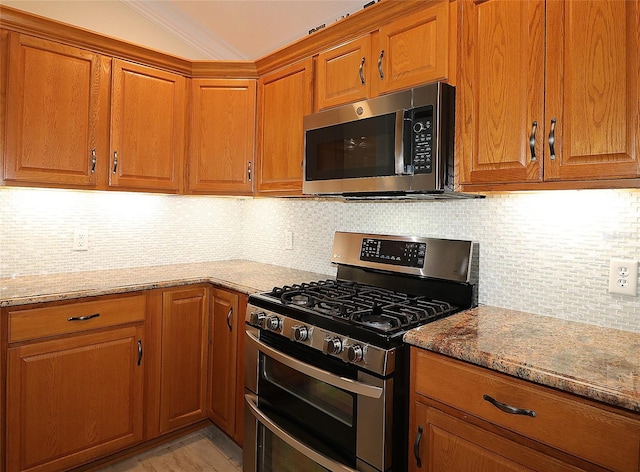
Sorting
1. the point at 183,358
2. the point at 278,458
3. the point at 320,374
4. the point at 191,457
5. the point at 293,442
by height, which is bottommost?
the point at 191,457

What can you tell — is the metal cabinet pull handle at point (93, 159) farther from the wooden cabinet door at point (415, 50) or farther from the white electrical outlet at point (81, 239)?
the wooden cabinet door at point (415, 50)

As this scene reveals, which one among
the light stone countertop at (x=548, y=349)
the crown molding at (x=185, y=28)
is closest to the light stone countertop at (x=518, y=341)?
the light stone countertop at (x=548, y=349)

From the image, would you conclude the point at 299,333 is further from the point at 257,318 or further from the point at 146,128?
the point at 146,128

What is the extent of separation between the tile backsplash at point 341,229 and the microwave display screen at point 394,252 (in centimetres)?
10

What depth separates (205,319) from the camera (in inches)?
92.0

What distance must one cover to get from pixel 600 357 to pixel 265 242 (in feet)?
7.17

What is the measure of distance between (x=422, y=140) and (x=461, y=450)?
3.48 feet

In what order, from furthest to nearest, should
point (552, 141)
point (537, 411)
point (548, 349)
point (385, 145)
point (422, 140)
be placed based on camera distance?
point (385, 145), point (422, 140), point (552, 141), point (548, 349), point (537, 411)

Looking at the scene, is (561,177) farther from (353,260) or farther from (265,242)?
(265,242)

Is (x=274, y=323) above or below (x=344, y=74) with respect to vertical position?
below

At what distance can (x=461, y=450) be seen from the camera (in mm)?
1187

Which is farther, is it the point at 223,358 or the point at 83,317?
the point at 223,358

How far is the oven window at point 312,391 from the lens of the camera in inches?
57.9

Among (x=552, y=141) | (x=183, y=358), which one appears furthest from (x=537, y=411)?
(x=183, y=358)
